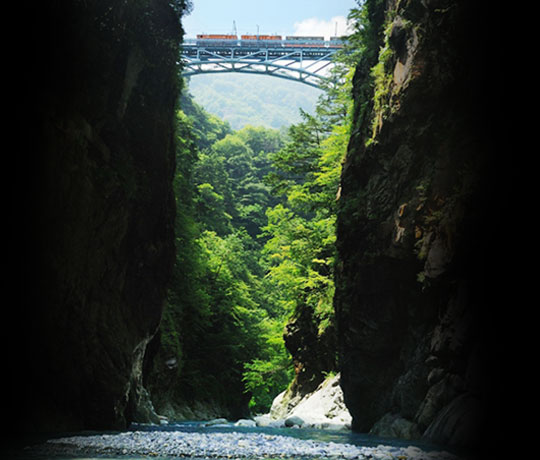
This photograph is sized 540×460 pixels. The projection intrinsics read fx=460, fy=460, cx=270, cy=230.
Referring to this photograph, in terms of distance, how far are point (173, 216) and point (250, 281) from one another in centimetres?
1906

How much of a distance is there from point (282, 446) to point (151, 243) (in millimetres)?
7278

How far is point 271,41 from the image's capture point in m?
29.1

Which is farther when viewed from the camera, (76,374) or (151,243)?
(151,243)

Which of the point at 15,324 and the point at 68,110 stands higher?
the point at 68,110

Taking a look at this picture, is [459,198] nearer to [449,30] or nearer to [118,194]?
[449,30]

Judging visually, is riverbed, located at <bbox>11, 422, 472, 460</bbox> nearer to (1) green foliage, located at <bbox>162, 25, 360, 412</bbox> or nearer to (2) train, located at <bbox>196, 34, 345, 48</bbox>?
(1) green foliage, located at <bbox>162, 25, 360, 412</bbox>

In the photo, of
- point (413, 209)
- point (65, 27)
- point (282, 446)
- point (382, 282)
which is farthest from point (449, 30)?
point (282, 446)

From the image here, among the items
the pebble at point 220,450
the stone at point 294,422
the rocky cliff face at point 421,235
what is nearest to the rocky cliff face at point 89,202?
the pebble at point 220,450

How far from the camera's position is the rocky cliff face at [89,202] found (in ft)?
25.2

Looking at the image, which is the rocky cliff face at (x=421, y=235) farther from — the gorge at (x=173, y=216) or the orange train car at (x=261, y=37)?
the orange train car at (x=261, y=37)

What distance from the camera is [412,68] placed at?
32.3 feet

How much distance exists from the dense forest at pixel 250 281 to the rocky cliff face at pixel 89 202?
596cm

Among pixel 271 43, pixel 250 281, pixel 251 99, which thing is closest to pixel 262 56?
pixel 271 43

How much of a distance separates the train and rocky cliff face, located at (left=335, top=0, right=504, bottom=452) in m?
16.0
